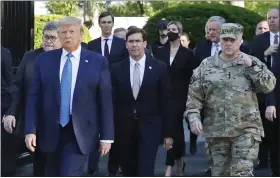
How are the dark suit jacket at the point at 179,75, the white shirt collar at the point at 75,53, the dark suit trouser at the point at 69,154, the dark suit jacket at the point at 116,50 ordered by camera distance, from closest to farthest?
the dark suit trouser at the point at 69,154 < the white shirt collar at the point at 75,53 < the dark suit jacket at the point at 179,75 < the dark suit jacket at the point at 116,50

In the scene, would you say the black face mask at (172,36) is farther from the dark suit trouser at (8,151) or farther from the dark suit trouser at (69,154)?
the dark suit trouser at (69,154)

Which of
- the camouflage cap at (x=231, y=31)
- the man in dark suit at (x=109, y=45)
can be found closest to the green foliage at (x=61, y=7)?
the man in dark suit at (x=109, y=45)

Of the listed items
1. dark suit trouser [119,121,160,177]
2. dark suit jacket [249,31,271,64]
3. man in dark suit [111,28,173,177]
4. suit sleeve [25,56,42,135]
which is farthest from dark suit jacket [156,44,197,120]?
suit sleeve [25,56,42,135]

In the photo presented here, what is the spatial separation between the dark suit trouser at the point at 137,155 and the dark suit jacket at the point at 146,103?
0.05 metres

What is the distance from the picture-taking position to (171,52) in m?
10.2

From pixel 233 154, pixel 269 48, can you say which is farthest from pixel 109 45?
pixel 233 154

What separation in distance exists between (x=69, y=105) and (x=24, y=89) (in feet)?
4.27

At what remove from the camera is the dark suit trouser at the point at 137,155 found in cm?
825

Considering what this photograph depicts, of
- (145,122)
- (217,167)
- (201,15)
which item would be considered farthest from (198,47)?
(201,15)

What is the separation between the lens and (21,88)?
8.13 meters

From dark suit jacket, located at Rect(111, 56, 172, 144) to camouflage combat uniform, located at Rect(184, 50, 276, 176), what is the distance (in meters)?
1.02

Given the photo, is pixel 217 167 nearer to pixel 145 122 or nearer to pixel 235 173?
→ pixel 235 173

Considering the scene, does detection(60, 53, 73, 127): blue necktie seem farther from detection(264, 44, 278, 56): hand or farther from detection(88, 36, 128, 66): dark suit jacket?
detection(88, 36, 128, 66): dark suit jacket

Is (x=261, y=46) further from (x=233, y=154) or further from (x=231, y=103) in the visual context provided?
(x=233, y=154)
